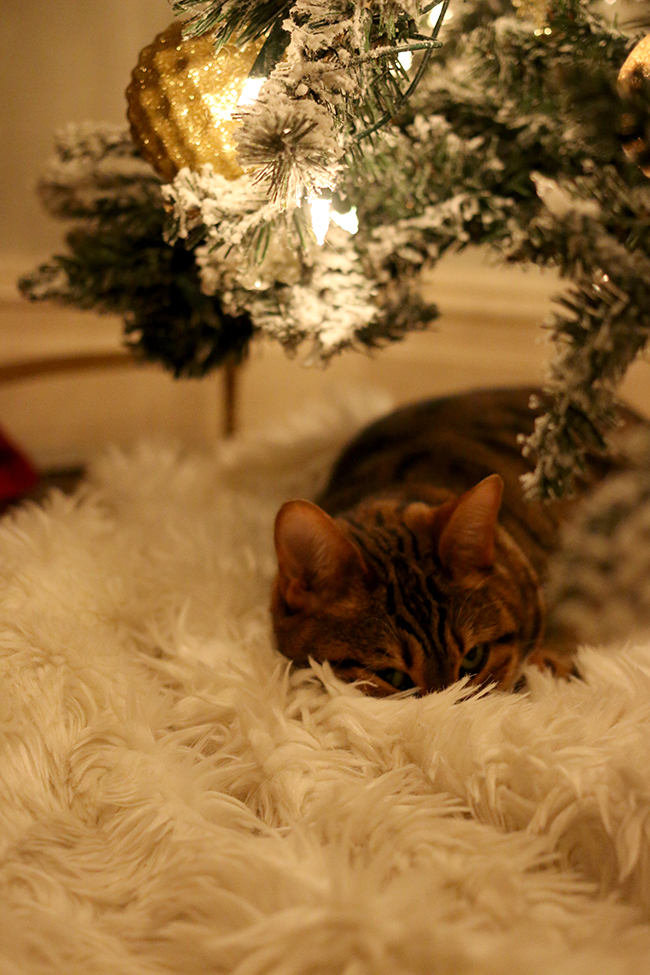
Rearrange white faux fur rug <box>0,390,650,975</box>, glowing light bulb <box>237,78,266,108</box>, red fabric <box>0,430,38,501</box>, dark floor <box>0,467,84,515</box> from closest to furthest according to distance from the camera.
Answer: white faux fur rug <box>0,390,650,975</box>, glowing light bulb <box>237,78,266,108</box>, red fabric <box>0,430,38,501</box>, dark floor <box>0,467,84,515</box>

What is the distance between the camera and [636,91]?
0.52 meters

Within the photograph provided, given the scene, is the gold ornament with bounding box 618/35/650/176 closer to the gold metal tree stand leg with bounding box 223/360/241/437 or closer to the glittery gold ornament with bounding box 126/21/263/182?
the glittery gold ornament with bounding box 126/21/263/182

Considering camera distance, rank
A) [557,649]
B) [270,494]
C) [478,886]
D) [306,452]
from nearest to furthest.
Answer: [478,886]
[557,649]
[270,494]
[306,452]

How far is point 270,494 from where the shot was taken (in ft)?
3.76

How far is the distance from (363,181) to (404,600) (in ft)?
1.37

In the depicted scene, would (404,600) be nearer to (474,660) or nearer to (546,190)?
(474,660)

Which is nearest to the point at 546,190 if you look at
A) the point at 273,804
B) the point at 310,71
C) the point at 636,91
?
the point at 636,91

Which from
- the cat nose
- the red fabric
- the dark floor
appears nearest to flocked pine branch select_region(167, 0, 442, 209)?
the cat nose

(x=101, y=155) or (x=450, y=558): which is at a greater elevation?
(x=101, y=155)

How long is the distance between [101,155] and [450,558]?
1.98ft

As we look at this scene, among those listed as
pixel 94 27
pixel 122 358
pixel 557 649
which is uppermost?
pixel 94 27

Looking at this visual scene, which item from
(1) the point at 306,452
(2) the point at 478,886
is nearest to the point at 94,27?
(1) the point at 306,452

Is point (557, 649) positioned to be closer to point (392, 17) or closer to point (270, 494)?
point (270, 494)

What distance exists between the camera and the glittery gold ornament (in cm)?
55
